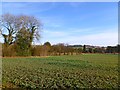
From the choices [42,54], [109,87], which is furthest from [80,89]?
[42,54]

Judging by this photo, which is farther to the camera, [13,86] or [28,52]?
[28,52]

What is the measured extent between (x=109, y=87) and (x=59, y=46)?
5337cm

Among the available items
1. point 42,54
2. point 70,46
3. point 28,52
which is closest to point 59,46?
point 70,46

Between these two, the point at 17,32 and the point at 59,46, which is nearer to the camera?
the point at 17,32

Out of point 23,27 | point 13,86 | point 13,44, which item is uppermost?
point 23,27

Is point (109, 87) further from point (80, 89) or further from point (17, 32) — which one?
point (17, 32)

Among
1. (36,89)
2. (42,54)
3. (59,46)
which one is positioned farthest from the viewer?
(59,46)

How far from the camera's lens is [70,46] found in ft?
227

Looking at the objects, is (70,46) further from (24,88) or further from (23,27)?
(24,88)

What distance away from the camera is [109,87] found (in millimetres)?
8102

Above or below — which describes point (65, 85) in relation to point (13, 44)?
below

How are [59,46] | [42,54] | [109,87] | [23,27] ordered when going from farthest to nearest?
[59,46] → [42,54] → [23,27] → [109,87]

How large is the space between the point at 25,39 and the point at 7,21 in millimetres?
5092

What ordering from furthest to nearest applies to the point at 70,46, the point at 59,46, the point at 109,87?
the point at 70,46 → the point at 59,46 → the point at 109,87
